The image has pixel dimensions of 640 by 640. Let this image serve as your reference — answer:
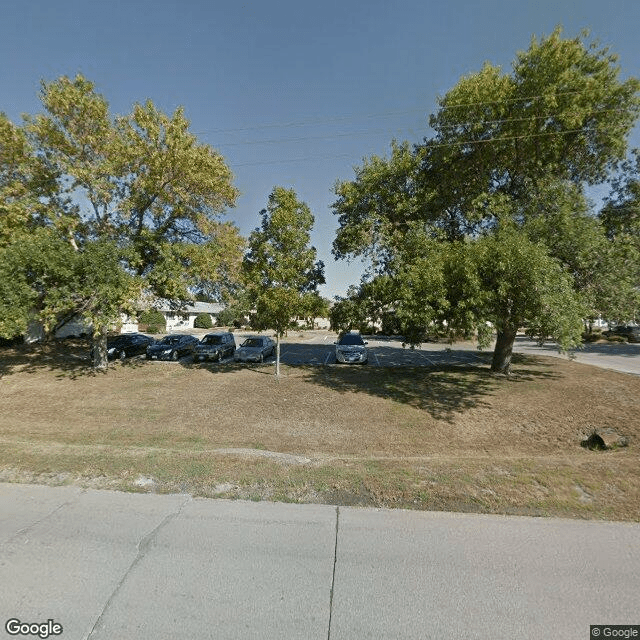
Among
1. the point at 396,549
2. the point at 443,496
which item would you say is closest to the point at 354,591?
the point at 396,549

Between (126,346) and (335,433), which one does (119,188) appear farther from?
(335,433)

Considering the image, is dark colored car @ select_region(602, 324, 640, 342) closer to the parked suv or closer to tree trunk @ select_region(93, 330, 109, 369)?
the parked suv

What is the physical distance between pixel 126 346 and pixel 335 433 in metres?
15.4

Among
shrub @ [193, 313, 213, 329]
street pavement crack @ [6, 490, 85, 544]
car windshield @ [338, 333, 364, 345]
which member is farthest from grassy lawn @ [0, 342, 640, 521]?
shrub @ [193, 313, 213, 329]

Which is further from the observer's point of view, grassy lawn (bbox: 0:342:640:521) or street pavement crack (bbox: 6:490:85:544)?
grassy lawn (bbox: 0:342:640:521)

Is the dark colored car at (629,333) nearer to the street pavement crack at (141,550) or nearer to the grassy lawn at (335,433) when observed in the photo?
the grassy lawn at (335,433)

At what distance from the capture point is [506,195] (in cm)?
1225

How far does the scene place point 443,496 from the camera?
13.6ft

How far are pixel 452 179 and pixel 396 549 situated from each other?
1477cm

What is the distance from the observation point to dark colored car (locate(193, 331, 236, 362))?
1678 cm

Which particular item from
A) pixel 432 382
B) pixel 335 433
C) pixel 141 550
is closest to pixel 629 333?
pixel 432 382

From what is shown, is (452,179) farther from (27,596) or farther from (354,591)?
(27,596)

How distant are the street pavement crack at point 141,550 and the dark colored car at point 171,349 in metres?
14.8

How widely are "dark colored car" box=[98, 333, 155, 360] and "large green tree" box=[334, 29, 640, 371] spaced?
12758 mm
